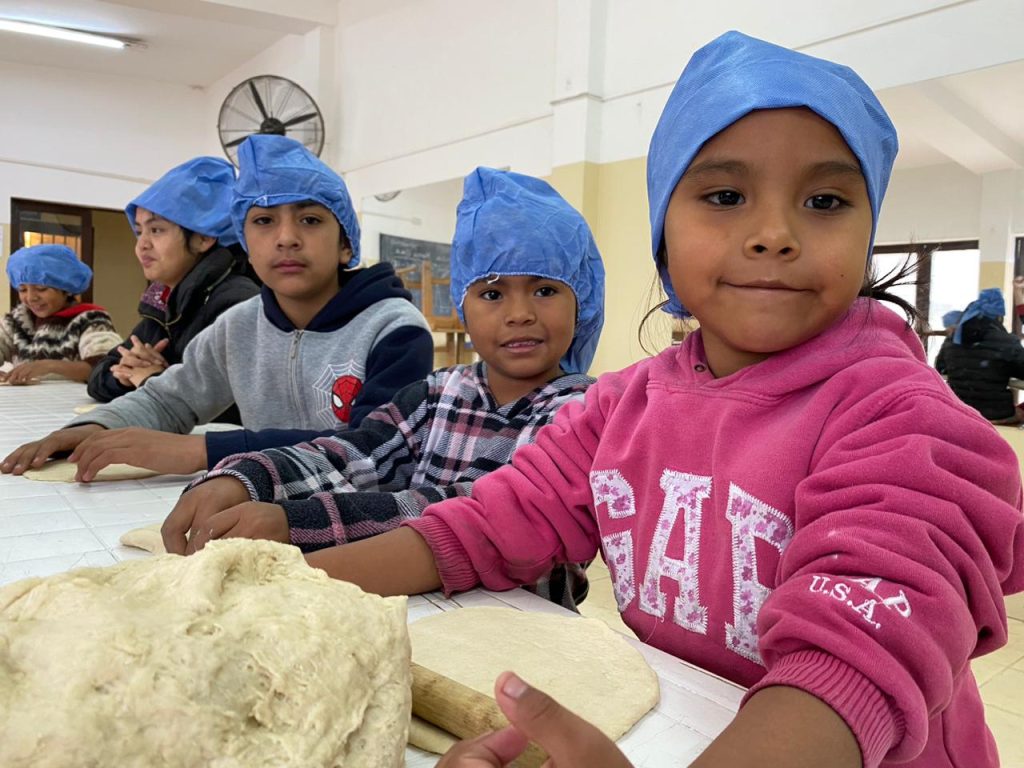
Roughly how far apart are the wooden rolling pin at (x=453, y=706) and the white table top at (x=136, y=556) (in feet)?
0.10

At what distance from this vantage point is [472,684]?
24.0 inches

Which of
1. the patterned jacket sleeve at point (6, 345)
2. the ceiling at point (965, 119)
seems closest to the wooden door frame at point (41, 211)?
the patterned jacket sleeve at point (6, 345)

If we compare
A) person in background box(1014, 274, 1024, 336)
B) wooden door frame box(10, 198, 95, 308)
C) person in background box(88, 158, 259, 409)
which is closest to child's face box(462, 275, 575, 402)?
person in background box(88, 158, 259, 409)

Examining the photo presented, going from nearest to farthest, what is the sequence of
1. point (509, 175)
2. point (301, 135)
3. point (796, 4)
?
point (509, 175) → point (796, 4) → point (301, 135)

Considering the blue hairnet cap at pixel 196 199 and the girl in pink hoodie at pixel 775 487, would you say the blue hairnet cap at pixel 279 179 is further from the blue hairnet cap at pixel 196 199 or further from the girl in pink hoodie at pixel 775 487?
the girl in pink hoodie at pixel 775 487

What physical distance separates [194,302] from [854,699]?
2171 millimetres

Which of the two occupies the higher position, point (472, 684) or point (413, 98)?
point (413, 98)

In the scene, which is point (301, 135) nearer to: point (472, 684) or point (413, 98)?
point (413, 98)

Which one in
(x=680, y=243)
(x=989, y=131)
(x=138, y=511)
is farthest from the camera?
(x=989, y=131)

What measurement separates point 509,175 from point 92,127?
7.85 metres

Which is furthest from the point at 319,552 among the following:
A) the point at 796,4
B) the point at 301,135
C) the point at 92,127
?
the point at 92,127

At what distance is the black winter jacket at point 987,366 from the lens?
4.07 metres

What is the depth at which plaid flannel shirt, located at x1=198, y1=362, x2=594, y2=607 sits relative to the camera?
3.13ft

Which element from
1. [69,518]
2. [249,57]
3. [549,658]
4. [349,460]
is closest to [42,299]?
[69,518]
